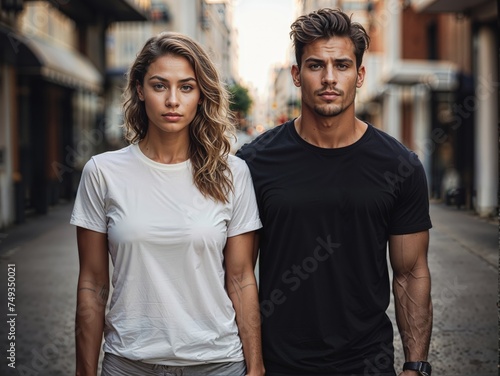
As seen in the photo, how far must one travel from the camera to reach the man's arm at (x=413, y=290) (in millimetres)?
2889

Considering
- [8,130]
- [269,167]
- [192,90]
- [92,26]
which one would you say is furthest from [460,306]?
[92,26]

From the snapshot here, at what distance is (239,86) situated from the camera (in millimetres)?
5785

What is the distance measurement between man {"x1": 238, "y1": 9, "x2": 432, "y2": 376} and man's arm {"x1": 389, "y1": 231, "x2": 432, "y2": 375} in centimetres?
2

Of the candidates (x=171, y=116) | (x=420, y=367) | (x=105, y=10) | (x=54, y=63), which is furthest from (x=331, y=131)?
(x=105, y=10)

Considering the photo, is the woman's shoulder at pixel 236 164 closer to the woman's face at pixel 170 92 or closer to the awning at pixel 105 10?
the woman's face at pixel 170 92

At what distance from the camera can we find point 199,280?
8.41 feet

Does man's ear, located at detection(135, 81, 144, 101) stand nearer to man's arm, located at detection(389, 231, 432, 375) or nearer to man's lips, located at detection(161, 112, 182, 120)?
man's lips, located at detection(161, 112, 182, 120)

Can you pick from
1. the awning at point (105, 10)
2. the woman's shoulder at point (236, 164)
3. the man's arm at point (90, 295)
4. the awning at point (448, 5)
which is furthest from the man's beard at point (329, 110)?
the awning at point (105, 10)

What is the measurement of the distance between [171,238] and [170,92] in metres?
0.51

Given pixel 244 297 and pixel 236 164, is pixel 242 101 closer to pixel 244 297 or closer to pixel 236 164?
pixel 236 164

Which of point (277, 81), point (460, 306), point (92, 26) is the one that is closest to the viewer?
point (460, 306)

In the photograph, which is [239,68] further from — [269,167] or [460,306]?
[269,167]

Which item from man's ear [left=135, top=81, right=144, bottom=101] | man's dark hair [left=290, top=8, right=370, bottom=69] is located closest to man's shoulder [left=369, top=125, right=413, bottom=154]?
man's dark hair [left=290, top=8, right=370, bottom=69]

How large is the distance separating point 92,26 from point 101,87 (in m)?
1.67
